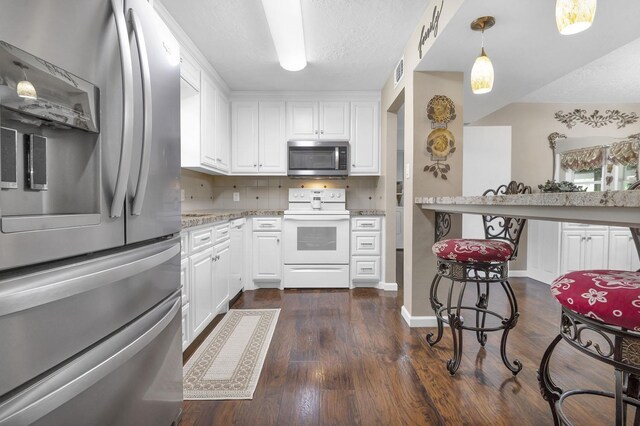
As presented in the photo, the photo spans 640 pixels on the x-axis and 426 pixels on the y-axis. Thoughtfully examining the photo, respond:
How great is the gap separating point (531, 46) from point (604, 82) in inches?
87.4

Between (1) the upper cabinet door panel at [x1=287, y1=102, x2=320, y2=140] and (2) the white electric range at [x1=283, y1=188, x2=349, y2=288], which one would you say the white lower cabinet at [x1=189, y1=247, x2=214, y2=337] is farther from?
(1) the upper cabinet door panel at [x1=287, y1=102, x2=320, y2=140]

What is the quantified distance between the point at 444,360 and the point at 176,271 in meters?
1.64

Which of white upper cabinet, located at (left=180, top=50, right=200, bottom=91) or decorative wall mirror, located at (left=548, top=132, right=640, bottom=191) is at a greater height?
white upper cabinet, located at (left=180, top=50, right=200, bottom=91)

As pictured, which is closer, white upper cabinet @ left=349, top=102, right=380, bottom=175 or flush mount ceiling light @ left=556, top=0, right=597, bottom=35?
flush mount ceiling light @ left=556, top=0, right=597, bottom=35

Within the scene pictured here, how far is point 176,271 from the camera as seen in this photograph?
1.16 meters

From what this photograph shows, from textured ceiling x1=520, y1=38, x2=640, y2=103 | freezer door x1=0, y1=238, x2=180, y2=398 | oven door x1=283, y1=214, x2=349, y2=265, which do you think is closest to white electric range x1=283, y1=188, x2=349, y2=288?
oven door x1=283, y1=214, x2=349, y2=265

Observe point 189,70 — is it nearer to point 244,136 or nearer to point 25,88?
point 244,136

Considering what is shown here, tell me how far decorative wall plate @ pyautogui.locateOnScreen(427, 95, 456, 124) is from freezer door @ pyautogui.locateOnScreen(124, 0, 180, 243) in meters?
1.80

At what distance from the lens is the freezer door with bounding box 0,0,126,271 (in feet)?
1.80

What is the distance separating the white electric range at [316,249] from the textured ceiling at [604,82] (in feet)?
9.35

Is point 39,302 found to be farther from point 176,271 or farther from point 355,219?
point 355,219

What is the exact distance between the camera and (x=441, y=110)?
2.21 meters

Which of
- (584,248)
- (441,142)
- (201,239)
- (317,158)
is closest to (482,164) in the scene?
(584,248)

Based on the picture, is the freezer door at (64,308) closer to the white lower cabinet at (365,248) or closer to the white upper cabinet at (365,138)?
the white lower cabinet at (365,248)
